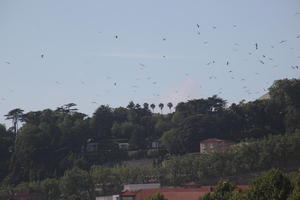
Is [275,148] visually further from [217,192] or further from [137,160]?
[217,192]

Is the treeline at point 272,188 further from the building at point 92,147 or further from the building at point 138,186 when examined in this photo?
the building at point 92,147

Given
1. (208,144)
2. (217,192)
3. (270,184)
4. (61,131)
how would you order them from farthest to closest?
1. (61,131)
2. (208,144)
3. (217,192)
4. (270,184)

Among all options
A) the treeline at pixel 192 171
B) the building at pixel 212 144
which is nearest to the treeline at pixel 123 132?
the building at pixel 212 144

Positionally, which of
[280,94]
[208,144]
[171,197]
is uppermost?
[280,94]

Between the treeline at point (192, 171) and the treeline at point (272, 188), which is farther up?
the treeline at point (192, 171)

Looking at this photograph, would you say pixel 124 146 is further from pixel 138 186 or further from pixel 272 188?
pixel 272 188

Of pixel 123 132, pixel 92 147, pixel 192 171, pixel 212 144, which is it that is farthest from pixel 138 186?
pixel 123 132

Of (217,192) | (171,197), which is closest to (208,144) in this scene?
(171,197)

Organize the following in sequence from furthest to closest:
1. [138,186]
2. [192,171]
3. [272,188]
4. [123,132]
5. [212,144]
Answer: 1. [123,132]
2. [212,144]
3. [192,171]
4. [138,186]
5. [272,188]

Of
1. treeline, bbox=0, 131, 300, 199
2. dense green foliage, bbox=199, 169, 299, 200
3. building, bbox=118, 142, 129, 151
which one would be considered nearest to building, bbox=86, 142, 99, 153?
building, bbox=118, 142, 129, 151
